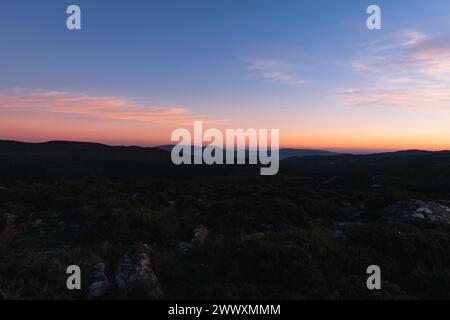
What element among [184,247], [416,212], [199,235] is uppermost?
[416,212]

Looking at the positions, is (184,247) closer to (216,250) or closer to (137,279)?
(216,250)

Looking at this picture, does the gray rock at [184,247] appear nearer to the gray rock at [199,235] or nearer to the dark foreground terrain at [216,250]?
the dark foreground terrain at [216,250]

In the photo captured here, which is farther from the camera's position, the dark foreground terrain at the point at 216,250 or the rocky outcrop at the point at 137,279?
the dark foreground terrain at the point at 216,250

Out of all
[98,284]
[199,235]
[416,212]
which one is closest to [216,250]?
[199,235]

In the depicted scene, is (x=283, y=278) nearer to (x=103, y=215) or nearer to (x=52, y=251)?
(x=52, y=251)

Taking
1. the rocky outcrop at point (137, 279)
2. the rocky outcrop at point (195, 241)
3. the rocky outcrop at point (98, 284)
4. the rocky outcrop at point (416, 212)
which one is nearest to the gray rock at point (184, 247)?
the rocky outcrop at point (195, 241)
